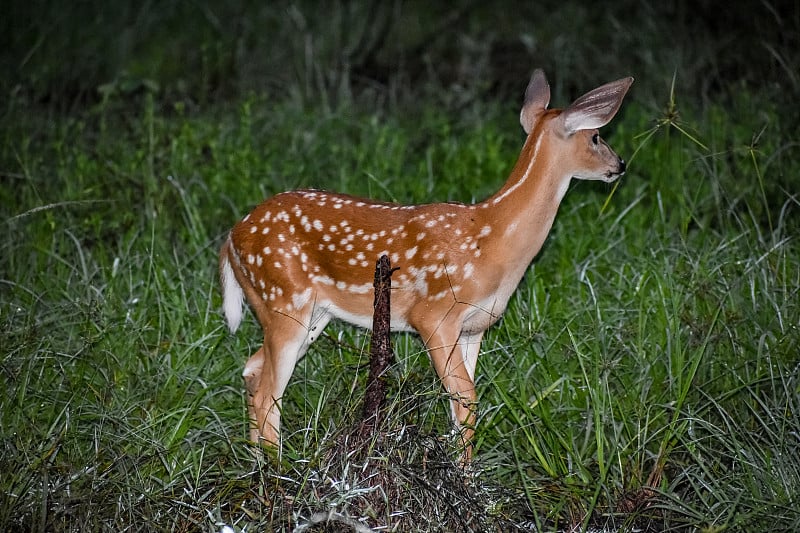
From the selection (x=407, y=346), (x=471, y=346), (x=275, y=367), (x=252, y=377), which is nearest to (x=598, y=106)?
(x=471, y=346)

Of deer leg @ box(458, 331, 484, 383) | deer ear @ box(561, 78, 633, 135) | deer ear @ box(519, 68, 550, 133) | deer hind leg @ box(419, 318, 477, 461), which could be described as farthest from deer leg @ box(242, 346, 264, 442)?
deer ear @ box(561, 78, 633, 135)

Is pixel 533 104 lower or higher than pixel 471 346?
higher

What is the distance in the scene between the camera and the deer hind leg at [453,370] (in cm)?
445

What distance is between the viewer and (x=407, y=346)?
5.16 meters

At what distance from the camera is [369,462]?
390 cm

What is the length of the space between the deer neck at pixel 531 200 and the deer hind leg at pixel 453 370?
1.38 feet

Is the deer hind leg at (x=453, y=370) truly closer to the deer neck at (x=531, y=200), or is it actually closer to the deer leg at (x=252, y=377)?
the deer neck at (x=531, y=200)

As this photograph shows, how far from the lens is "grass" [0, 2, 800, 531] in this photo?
4.05 meters

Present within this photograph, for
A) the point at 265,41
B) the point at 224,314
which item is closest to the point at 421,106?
the point at 265,41

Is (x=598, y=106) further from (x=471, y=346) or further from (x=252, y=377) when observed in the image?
(x=252, y=377)

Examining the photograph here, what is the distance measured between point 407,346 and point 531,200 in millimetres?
1029

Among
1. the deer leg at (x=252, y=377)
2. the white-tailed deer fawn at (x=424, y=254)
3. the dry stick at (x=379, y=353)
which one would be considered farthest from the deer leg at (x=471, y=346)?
the deer leg at (x=252, y=377)

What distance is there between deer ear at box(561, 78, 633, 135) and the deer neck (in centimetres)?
16

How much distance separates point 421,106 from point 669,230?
129 inches
